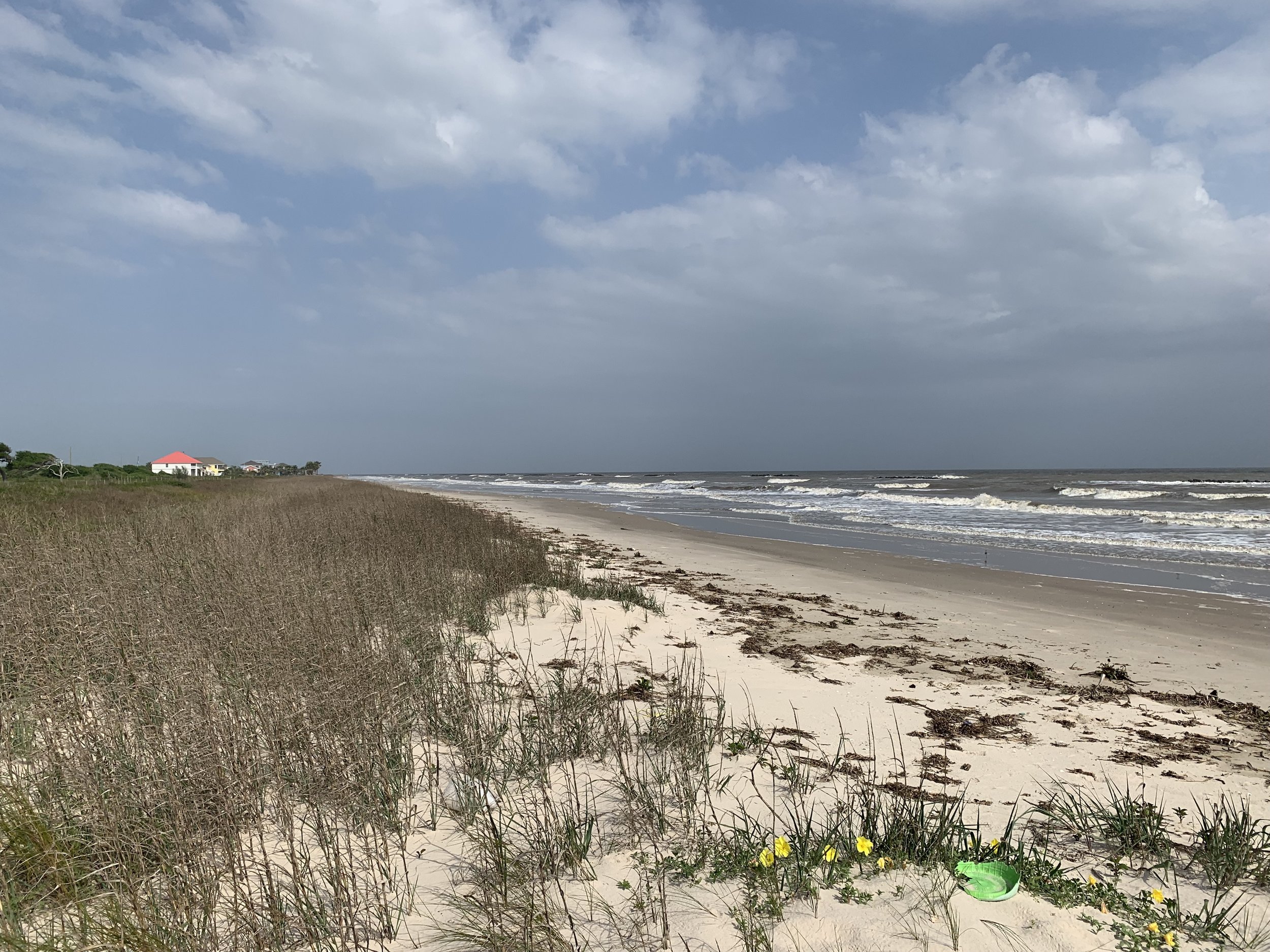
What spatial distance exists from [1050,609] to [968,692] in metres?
5.67

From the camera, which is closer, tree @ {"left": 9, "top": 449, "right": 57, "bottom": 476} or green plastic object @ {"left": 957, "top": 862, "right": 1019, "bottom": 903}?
green plastic object @ {"left": 957, "top": 862, "right": 1019, "bottom": 903}

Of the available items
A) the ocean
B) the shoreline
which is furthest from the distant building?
the shoreline

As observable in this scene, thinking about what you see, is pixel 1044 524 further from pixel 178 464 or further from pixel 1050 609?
pixel 178 464

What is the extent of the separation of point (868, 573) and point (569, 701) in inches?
436

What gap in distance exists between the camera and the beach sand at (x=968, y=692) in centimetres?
258

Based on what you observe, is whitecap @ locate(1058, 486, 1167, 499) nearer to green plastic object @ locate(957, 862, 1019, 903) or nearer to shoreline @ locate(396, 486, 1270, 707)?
A: shoreline @ locate(396, 486, 1270, 707)

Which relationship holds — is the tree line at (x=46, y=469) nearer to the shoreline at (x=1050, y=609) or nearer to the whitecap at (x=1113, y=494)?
the shoreline at (x=1050, y=609)

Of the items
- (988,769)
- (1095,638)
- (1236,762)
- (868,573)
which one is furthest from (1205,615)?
(988,769)

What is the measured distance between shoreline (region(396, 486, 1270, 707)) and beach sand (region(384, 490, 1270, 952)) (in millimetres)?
53

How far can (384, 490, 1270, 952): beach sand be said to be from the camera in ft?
8.47

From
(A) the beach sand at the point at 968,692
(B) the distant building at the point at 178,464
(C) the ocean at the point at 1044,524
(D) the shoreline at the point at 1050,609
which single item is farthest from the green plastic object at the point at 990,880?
(B) the distant building at the point at 178,464

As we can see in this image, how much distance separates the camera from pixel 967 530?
23.0 m

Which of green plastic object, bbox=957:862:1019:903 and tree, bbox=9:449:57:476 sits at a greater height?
tree, bbox=9:449:57:476

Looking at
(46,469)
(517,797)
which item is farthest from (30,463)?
(517,797)
